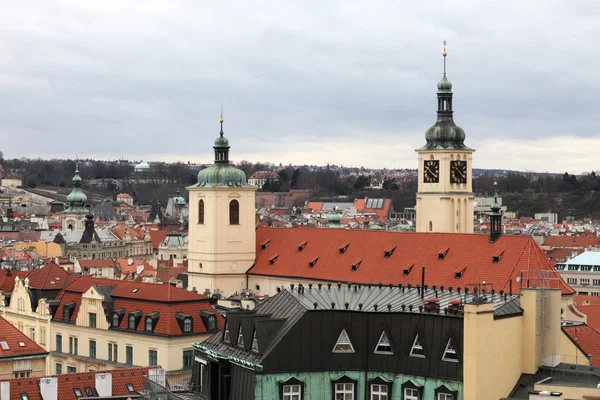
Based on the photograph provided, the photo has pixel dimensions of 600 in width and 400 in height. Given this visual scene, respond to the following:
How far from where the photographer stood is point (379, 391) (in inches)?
1369

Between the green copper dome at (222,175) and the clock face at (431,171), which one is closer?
the green copper dome at (222,175)

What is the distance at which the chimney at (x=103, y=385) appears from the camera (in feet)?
148

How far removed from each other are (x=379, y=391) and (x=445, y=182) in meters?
51.4

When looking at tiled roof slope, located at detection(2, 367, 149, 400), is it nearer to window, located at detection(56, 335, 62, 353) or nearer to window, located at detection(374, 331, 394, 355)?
window, located at detection(374, 331, 394, 355)

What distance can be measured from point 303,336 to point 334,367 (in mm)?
1199

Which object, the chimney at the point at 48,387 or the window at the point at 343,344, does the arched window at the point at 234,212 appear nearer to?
the chimney at the point at 48,387

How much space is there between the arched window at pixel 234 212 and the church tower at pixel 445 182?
40.9ft

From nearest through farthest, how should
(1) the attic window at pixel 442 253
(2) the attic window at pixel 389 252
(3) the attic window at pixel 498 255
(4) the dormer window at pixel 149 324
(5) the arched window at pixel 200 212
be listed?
(4) the dormer window at pixel 149 324
(3) the attic window at pixel 498 255
(1) the attic window at pixel 442 253
(2) the attic window at pixel 389 252
(5) the arched window at pixel 200 212

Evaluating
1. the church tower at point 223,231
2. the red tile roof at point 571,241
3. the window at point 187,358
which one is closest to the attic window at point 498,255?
the window at point 187,358

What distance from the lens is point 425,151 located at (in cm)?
8625

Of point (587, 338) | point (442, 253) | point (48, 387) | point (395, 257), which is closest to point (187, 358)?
point (48, 387)

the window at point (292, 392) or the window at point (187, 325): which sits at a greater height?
the window at point (292, 392)

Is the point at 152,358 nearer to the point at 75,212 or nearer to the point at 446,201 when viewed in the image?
the point at 446,201

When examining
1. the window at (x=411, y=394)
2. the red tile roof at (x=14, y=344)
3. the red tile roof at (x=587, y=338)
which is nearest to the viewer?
the window at (x=411, y=394)
